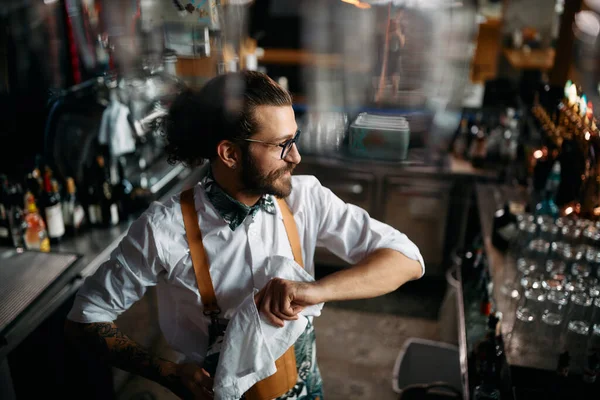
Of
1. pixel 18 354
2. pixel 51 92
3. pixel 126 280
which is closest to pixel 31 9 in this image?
pixel 51 92

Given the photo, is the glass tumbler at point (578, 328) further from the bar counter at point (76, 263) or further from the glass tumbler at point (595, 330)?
the bar counter at point (76, 263)

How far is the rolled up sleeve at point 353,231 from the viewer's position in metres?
1.15

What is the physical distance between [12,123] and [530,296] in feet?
6.23

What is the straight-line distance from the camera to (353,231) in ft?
3.84

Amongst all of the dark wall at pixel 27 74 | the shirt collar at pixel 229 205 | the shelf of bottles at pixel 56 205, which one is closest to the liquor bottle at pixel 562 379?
the shirt collar at pixel 229 205

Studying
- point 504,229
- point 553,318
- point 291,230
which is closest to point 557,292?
point 553,318

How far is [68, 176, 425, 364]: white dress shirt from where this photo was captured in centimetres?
107

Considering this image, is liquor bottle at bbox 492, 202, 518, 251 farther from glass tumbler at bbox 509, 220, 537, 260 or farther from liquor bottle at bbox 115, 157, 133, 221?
liquor bottle at bbox 115, 157, 133, 221

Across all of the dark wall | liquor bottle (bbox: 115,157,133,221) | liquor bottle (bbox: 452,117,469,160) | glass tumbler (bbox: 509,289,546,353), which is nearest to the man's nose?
the dark wall

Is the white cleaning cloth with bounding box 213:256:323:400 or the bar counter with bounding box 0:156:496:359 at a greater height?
the white cleaning cloth with bounding box 213:256:323:400

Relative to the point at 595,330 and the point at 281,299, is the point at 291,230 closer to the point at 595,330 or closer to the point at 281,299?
the point at 281,299

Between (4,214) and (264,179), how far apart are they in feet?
5.24

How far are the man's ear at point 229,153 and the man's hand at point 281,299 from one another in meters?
0.24

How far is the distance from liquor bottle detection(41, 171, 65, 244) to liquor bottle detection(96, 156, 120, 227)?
0.61 ft
